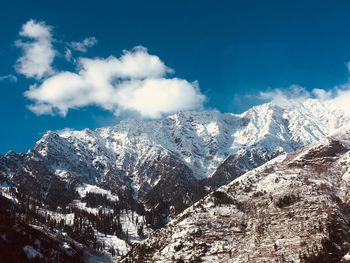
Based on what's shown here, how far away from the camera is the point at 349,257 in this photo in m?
171

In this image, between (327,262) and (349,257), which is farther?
(327,262)

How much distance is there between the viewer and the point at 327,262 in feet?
655

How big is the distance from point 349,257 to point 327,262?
29564 mm
